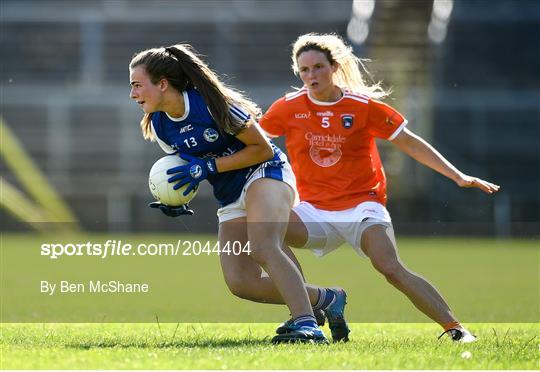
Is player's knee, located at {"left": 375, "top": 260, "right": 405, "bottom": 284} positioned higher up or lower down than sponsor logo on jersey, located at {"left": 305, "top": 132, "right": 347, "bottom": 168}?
lower down

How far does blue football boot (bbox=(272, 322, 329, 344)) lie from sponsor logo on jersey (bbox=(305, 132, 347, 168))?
118cm

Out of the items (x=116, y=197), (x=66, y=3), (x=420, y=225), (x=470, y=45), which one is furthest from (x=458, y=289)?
(x=66, y=3)

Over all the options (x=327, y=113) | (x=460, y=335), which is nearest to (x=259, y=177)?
(x=327, y=113)

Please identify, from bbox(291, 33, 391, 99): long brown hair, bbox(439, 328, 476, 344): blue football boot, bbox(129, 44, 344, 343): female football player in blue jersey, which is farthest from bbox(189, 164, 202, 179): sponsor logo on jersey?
bbox(439, 328, 476, 344): blue football boot

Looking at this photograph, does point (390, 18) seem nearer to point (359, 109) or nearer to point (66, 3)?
point (66, 3)

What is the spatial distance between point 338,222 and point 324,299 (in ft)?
1.34

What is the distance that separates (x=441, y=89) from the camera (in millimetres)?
21906

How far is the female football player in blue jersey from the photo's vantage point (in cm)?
461

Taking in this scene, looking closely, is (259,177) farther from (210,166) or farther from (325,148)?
(325,148)

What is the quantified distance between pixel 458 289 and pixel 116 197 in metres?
11.1

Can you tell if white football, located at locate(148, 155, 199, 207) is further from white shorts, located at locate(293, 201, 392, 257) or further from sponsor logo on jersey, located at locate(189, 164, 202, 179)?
white shorts, located at locate(293, 201, 392, 257)

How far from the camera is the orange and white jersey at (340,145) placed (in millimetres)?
5344

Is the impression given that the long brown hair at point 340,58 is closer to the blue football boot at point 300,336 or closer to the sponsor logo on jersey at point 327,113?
the sponsor logo on jersey at point 327,113

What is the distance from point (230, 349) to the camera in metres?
4.32
